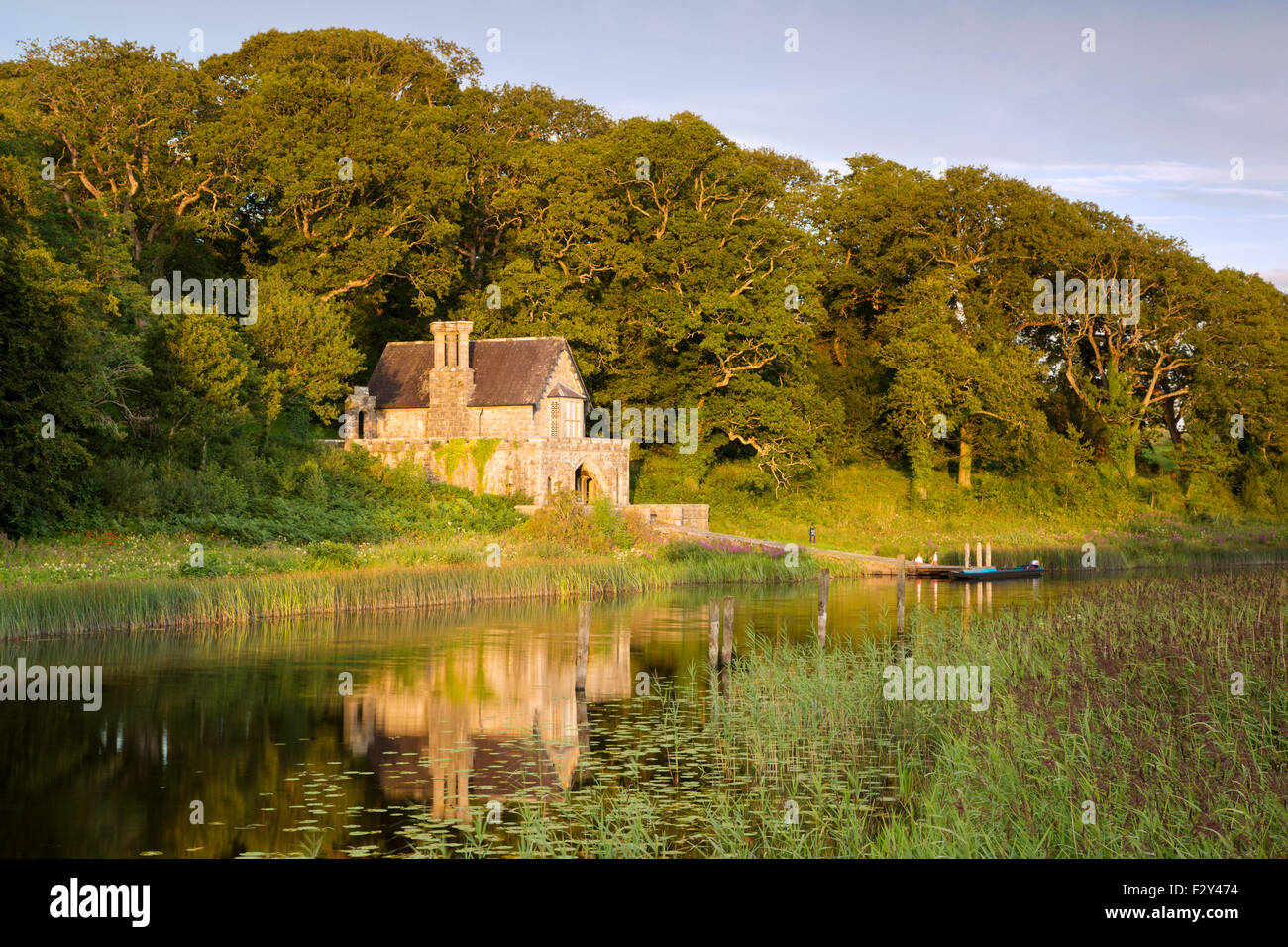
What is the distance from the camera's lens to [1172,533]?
5072 centimetres

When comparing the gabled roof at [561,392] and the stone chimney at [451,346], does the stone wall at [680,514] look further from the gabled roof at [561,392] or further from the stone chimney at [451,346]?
the stone chimney at [451,346]

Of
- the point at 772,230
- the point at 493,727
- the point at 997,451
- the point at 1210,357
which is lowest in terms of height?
the point at 493,727

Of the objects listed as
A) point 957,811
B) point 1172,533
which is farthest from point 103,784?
point 1172,533

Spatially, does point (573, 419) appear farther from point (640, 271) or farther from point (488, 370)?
point (640, 271)

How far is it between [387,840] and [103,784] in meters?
4.49

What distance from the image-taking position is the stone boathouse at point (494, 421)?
45.3 metres

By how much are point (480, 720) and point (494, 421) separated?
99.9 feet

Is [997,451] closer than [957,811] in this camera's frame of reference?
No

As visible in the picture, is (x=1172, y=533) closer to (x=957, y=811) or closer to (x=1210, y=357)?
(x=1210, y=357)

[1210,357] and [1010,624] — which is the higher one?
[1210,357]

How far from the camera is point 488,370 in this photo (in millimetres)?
48156

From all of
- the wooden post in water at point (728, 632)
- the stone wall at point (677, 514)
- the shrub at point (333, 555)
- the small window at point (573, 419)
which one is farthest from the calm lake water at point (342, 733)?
the small window at point (573, 419)

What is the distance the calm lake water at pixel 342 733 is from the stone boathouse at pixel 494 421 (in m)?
16.9
